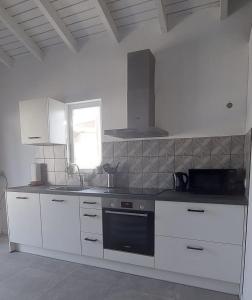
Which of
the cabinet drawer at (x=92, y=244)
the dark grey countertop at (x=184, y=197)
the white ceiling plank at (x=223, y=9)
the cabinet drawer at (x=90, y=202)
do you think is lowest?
the cabinet drawer at (x=92, y=244)

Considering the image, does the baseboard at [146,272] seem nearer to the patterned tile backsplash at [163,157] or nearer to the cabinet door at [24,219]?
the cabinet door at [24,219]

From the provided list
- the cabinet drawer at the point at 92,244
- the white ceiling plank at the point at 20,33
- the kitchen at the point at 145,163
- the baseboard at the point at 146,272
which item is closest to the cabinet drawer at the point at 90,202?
the kitchen at the point at 145,163

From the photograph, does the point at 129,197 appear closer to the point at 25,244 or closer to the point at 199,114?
the point at 199,114

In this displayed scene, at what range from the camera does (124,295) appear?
1.78 m

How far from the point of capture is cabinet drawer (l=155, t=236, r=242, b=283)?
5.55 ft

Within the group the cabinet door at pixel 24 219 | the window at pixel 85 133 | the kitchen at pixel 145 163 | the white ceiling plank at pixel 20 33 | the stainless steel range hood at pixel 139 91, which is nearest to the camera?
the kitchen at pixel 145 163

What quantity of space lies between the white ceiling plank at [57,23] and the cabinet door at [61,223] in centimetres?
194

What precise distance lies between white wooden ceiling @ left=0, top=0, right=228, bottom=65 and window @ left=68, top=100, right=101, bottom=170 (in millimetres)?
834

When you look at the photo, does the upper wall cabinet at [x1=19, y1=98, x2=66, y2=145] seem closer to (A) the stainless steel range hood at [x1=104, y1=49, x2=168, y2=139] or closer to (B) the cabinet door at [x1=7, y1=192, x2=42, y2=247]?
(B) the cabinet door at [x1=7, y1=192, x2=42, y2=247]

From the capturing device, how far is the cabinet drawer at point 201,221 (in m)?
1.67

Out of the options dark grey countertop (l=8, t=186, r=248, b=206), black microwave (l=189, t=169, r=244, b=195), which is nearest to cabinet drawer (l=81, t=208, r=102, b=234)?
dark grey countertop (l=8, t=186, r=248, b=206)

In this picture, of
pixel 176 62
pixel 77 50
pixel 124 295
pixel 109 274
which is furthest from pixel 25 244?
pixel 176 62

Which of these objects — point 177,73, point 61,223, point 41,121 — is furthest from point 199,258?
point 41,121

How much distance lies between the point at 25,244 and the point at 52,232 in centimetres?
54
